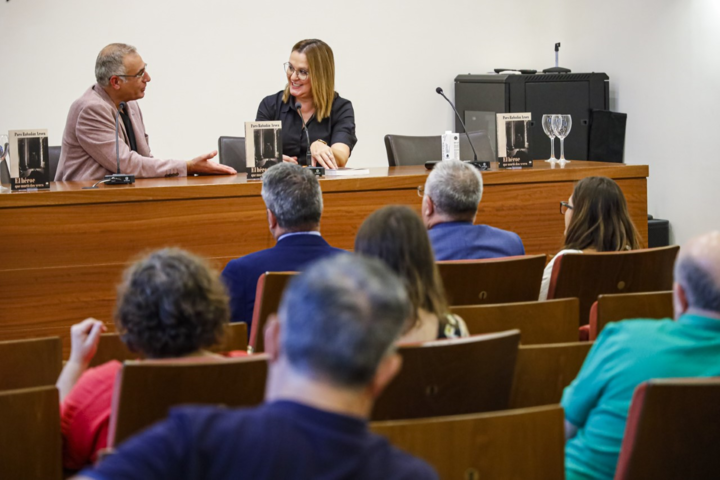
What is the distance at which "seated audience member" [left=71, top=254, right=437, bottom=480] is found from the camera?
2.82ft

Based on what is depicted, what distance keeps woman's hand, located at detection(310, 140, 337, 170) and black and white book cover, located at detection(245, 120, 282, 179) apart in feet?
1.03

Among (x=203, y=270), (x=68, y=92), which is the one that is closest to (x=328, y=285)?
(x=203, y=270)

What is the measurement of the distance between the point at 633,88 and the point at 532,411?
18.0 feet

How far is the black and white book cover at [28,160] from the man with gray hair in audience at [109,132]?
1.12 feet

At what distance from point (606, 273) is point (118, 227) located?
76.5 inches

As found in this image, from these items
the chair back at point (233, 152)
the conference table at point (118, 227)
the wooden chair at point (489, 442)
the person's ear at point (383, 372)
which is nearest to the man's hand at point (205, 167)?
the conference table at point (118, 227)

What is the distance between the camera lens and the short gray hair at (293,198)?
2.71m

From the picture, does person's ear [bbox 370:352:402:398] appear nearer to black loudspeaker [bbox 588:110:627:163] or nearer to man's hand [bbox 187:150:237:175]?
man's hand [bbox 187:150:237:175]

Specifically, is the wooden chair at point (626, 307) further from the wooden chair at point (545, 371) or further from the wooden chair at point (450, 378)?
the wooden chair at point (450, 378)

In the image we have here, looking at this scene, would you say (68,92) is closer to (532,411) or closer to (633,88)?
(633,88)

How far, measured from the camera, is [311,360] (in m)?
0.89

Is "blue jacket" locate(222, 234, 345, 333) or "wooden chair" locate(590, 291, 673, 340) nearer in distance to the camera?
"wooden chair" locate(590, 291, 673, 340)

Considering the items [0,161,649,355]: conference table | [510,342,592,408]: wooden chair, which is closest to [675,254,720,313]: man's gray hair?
[510,342,592,408]: wooden chair

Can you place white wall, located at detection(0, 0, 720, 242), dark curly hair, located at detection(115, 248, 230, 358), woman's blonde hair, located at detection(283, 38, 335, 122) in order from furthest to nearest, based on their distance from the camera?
white wall, located at detection(0, 0, 720, 242), woman's blonde hair, located at detection(283, 38, 335, 122), dark curly hair, located at detection(115, 248, 230, 358)
